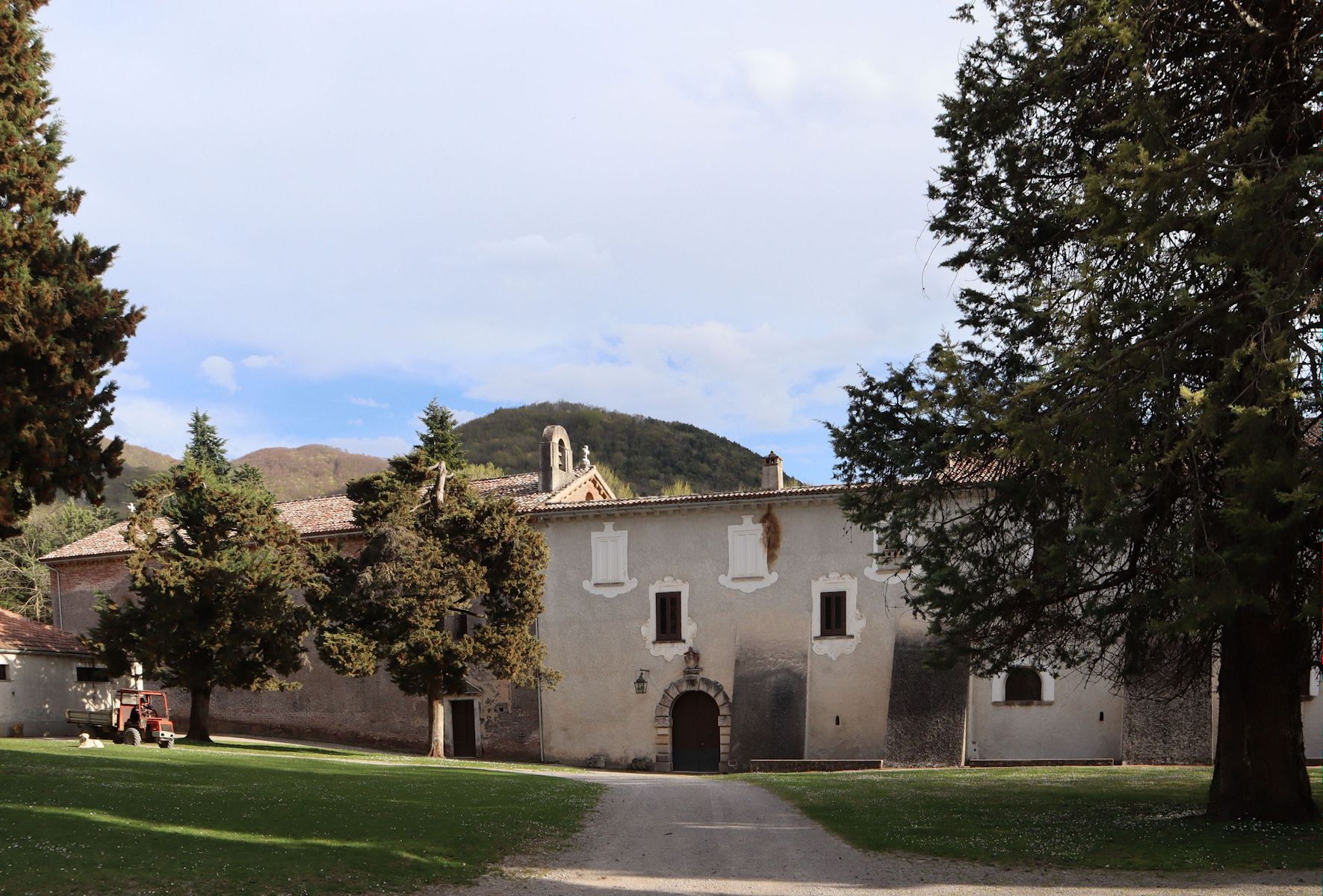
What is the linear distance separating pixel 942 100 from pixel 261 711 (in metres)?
32.3

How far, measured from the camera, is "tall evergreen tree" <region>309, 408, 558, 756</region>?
31234 mm

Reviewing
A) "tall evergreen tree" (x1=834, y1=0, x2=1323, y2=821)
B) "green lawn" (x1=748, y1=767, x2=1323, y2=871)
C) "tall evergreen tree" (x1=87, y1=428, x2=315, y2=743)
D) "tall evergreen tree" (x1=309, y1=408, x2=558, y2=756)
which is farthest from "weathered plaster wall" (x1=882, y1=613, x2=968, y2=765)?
"tall evergreen tree" (x1=87, y1=428, x2=315, y2=743)

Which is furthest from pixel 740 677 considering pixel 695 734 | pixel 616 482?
pixel 616 482

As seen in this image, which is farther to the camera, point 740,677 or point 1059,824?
point 740,677

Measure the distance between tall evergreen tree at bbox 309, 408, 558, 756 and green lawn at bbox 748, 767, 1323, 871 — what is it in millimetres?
11751

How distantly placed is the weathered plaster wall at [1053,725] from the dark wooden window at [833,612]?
4.07 meters

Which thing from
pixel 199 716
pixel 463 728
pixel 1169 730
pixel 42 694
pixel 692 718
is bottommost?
pixel 463 728

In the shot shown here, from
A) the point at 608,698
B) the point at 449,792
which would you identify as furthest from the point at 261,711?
the point at 449,792

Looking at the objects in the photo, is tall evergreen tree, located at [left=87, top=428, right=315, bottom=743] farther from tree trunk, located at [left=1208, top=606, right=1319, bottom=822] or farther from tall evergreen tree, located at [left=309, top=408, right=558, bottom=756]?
tree trunk, located at [left=1208, top=606, right=1319, bottom=822]

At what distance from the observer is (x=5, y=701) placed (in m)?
34.2

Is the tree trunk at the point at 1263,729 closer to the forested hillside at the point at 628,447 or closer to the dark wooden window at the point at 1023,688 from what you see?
the dark wooden window at the point at 1023,688

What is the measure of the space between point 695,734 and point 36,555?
3714 centimetres

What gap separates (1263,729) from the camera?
13727 mm

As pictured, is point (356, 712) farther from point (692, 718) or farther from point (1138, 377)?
point (1138, 377)
